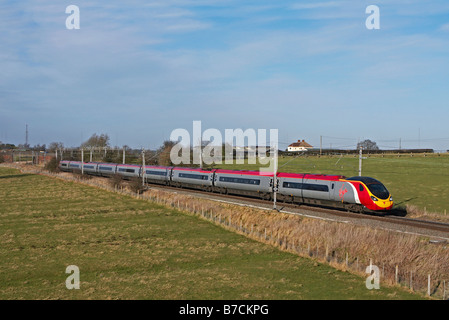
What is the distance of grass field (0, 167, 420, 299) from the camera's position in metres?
16.7

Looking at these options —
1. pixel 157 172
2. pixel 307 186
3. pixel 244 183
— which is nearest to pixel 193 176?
pixel 157 172

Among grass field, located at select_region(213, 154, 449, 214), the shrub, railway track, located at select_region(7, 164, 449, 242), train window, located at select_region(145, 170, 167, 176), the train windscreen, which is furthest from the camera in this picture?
the shrub

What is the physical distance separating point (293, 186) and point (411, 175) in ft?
132

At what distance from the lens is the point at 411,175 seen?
222 feet

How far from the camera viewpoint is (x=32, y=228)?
30734mm

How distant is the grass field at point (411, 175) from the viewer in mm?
43062

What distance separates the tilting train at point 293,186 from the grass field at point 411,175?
A: 276 inches

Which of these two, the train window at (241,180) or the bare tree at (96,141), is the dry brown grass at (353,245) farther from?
the bare tree at (96,141)

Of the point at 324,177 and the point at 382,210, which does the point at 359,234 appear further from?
the point at 324,177

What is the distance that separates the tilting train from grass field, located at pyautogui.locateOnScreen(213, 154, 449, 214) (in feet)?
23.0

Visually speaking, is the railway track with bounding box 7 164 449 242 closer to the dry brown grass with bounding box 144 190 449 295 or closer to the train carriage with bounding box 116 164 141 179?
the dry brown grass with bounding box 144 190 449 295

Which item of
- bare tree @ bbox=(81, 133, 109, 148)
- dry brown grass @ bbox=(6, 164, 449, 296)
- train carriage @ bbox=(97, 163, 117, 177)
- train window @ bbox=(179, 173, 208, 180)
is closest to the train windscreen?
dry brown grass @ bbox=(6, 164, 449, 296)

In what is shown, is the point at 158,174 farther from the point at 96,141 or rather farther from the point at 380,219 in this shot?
the point at 96,141
